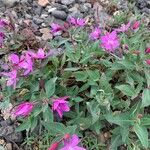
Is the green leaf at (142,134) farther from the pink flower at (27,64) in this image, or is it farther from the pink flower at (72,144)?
the pink flower at (27,64)

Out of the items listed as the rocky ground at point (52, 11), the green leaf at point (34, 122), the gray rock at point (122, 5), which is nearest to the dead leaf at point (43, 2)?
the rocky ground at point (52, 11)

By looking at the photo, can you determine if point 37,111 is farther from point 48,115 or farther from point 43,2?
point 43,2

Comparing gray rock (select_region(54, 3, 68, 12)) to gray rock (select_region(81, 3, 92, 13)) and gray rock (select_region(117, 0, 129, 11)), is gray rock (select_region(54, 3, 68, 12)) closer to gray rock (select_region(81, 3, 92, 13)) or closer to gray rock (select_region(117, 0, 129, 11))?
gray rock (select_region(81, 3, 92, 13))

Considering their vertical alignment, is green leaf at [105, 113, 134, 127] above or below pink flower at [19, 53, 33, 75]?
below

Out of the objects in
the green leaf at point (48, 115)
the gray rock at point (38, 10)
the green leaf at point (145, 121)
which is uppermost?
the green leaf at point (145, 121)

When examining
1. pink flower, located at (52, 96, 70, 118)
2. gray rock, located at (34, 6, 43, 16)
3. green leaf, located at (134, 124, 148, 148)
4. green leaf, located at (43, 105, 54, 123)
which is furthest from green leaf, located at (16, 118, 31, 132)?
gray rock, located at (34, 6, 43, 16)

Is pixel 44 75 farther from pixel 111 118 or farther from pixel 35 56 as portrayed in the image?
pixel 111 118
